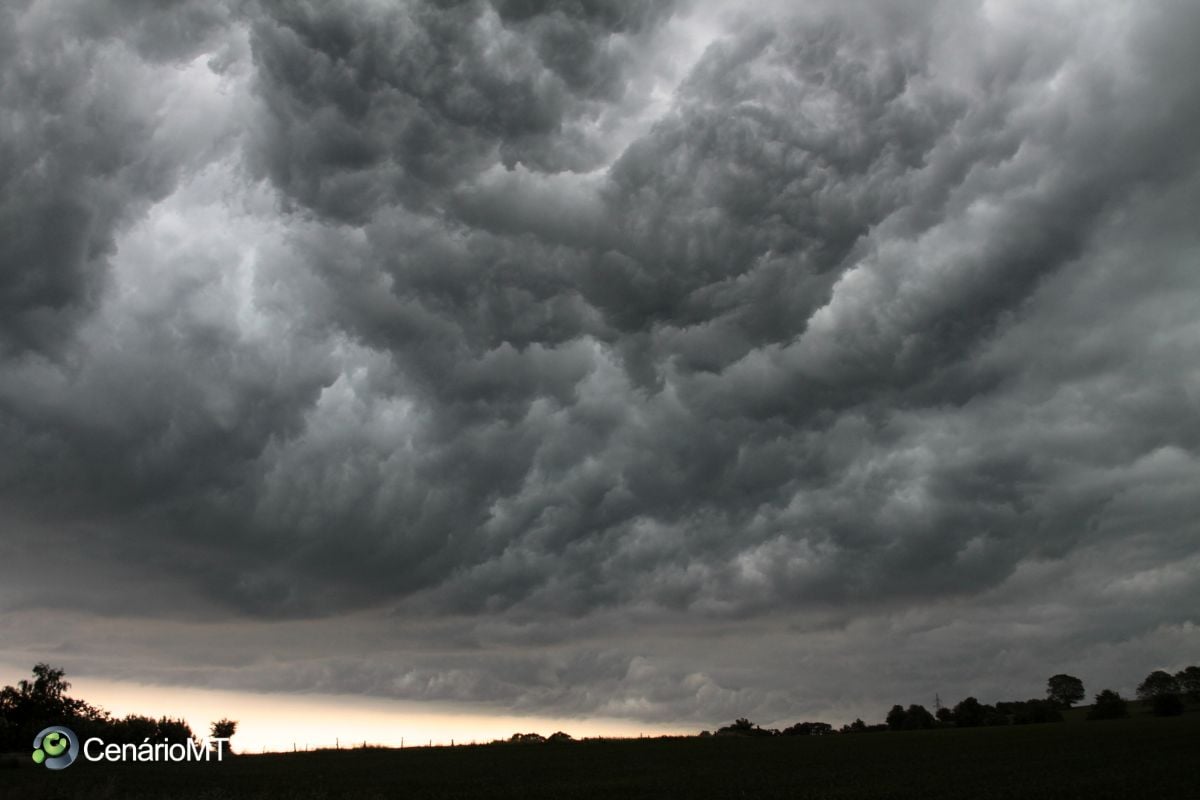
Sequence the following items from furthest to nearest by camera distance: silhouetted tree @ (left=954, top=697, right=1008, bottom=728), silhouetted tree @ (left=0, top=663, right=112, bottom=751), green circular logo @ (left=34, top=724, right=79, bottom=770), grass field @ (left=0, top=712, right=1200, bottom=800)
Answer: silhouetted tree @ (left=954, top=697, right=1008, bottom=728)
silhouetted tree @ (left=0, top=663, right=112, bottom=751)
green circular logo @ (left=34, top=724, right=79, bottom=770)
grass field @ (left=0, top=712, right=1200, bottom=800)

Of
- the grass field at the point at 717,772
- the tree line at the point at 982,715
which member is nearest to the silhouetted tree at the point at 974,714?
the tree line at the point at 982,715

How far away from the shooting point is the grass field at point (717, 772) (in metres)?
71.3

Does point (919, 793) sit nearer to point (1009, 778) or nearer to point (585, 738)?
point (1009, 778)

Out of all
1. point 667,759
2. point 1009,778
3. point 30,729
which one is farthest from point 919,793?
point 30,729

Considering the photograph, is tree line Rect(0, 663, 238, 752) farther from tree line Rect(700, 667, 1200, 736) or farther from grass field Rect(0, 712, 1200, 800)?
tree line Rect(700, 667, 1200, 736)

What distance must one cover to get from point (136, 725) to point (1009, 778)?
373 feet

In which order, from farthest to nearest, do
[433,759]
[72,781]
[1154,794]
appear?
[433,759], [72,781], [1154,794]

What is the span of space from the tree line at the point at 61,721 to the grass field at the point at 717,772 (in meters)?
14.7

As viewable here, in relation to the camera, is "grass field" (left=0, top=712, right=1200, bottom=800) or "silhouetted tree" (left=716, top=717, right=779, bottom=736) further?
"silhouetted tree" (left=716, top=717, right=779, bottom=736)

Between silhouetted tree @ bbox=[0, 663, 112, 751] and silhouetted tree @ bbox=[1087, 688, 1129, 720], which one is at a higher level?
silhouetted tree @ bbox=[0, 663, 112, 751]

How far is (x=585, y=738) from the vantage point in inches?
6388

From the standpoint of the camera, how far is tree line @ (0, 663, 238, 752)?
12950cm

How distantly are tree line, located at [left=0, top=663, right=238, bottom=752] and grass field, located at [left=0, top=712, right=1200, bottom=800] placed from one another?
1473cm

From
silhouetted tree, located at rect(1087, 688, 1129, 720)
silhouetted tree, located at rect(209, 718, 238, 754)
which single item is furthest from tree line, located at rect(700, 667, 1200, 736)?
silhouetted tree, located at rect(209, 718, 238, 754)
